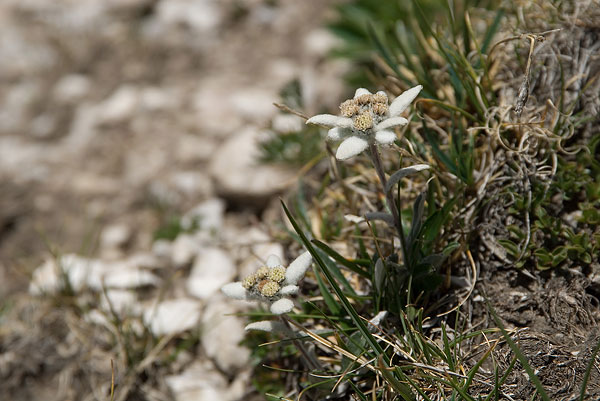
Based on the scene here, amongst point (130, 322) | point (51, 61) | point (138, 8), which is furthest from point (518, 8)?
point (51, 61)

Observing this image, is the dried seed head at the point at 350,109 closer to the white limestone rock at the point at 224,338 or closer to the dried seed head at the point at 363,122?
the dried seed head at the point at 363,122

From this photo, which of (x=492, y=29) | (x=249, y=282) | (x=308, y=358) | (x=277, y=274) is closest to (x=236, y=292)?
(x=249, y=282)

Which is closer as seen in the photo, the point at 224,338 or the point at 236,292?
the point at 236,292

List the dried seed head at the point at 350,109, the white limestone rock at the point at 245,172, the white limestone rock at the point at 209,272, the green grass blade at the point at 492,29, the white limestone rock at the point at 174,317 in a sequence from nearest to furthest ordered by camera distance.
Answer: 1. the dried seed head at the point at 350,109
2. the green grass blade at the point at 492,29
3. the white limestone rock at the point at 174,317
4. the white limestone rock at the point at 209,272
5. the white limestone rock at the point at 245,172

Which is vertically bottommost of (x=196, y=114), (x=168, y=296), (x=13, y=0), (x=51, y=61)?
(x=168, y=296)

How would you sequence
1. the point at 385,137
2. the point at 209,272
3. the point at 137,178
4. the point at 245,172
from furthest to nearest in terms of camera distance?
the point at 137,178 → the point at 245,172 → the point at 209,272 → the point at 385,137

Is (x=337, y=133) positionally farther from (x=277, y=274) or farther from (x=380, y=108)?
(x=277, y=274)

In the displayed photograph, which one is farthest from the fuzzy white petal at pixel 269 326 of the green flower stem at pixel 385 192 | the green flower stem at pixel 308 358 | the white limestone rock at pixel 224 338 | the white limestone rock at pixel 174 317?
the white limestone rock at pixel 174 317

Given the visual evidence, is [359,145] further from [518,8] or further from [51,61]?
[51,61]
